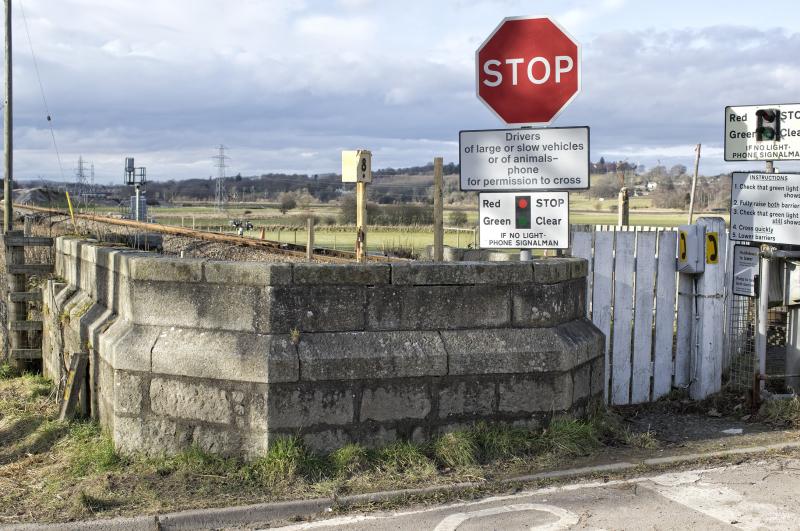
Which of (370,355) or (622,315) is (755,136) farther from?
(370,355)

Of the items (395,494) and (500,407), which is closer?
(395,494)

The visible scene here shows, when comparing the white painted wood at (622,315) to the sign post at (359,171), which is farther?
the sign post at (359,171)

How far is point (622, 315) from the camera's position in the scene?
8.16 metres

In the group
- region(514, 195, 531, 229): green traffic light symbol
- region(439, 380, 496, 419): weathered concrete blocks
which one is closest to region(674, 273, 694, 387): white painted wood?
region(514, 195, 531, 229): green traffic light symbol

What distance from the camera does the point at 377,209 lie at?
42188mm

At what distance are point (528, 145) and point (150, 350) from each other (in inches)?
130

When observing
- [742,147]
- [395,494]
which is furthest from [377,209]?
[395,494]

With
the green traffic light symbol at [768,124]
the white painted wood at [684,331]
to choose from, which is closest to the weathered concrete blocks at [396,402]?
the white painted wood at [684,331]

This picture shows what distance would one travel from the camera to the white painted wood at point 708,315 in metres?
8.45

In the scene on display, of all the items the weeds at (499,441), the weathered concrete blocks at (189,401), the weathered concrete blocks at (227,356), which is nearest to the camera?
the weathered concrete blocks at (227,356)

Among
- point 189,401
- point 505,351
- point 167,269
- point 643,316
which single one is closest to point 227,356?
point 189,401

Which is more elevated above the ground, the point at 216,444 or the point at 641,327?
the point at 641,327

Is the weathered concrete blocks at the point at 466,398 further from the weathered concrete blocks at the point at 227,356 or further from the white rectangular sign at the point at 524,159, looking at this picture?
the white rectangular sign at the point at 524,159

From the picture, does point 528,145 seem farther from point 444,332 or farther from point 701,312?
point 701,312
